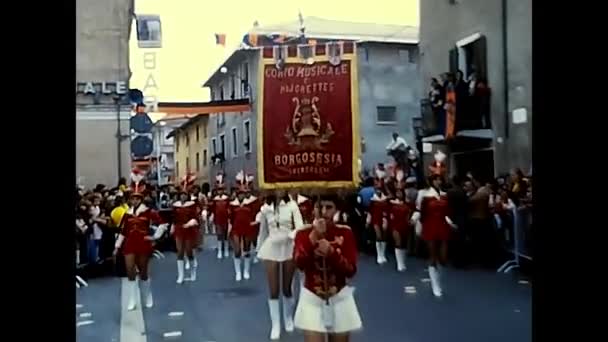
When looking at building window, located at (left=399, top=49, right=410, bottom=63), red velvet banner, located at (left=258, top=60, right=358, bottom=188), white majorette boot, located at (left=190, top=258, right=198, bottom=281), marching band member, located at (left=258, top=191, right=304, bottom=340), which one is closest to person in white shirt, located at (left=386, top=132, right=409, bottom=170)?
red velvet banner, located at (left=258, top=60, right=358, bottom=188)

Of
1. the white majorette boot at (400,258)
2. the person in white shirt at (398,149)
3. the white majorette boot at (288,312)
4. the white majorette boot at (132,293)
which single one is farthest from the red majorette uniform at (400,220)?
the white majorette boot at (132,293)

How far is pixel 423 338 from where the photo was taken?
2.54 m

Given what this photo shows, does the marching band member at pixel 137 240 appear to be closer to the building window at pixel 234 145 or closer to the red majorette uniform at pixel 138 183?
the red majorette uniform at pixel 138 183

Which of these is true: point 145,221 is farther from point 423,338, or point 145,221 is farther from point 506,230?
point 506,230

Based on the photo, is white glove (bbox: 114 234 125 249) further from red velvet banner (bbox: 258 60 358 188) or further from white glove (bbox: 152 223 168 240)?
red velvet banner (bbox: 258 60 358 188)

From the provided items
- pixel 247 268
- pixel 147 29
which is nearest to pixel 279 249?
pixel 247 268

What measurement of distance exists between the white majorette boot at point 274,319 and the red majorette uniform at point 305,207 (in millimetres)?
288

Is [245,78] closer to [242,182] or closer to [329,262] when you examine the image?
[242,182]

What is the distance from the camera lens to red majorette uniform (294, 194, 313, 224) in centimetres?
245

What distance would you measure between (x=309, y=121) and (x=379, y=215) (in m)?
0.38

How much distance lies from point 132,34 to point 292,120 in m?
0.59

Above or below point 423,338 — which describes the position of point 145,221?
above

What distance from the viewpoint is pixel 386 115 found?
8.30 feet
